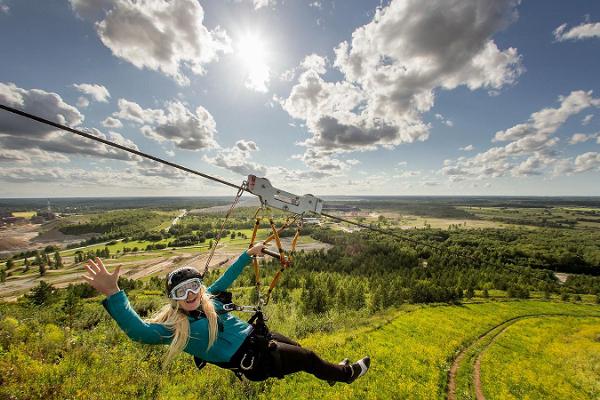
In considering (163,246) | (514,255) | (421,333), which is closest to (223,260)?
(163,246)

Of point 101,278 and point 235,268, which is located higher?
point 101,278

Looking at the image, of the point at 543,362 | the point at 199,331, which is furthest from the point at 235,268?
the point at 543,362

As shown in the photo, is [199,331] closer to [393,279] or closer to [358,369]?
[358,369]

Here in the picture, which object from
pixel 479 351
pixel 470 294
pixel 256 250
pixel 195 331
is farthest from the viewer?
pixel 470 294

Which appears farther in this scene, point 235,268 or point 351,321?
point 351,321

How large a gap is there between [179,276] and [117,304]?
1.01 m

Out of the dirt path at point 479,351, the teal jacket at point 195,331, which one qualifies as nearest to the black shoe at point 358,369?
the teal jacket at point 195,331

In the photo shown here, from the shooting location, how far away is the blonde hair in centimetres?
385

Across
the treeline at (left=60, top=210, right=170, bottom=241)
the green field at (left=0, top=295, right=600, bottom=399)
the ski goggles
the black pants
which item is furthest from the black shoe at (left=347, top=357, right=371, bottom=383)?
the treeline at (left=60, top=210, right=170, bottom=241)

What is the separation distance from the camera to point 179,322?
3.93m

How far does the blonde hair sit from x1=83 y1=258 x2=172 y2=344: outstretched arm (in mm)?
222

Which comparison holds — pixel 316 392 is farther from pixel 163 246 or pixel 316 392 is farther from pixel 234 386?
pixel 163 246

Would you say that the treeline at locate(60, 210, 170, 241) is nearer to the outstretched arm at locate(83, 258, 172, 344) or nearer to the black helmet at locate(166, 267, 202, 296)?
the black helmet at locate(166, 267, 202, 296)

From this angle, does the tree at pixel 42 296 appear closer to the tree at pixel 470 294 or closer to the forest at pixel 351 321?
the forest at pixel 351 321
